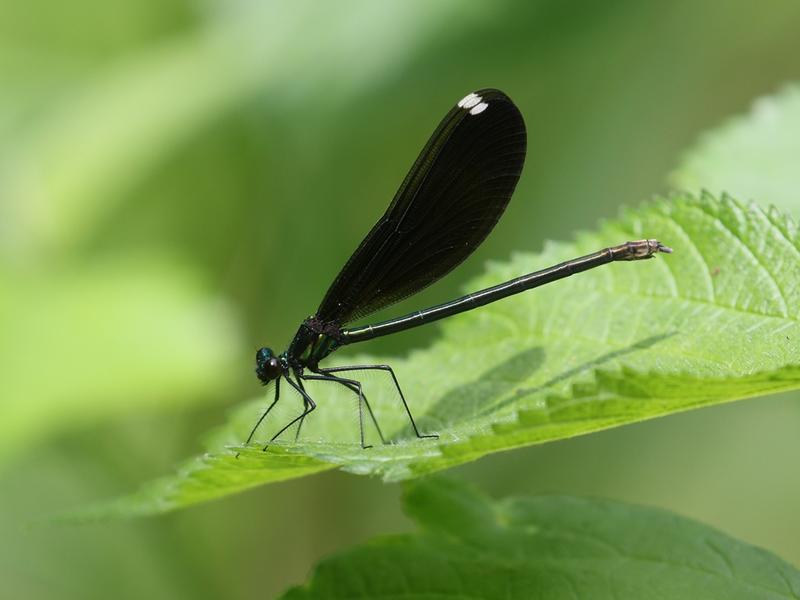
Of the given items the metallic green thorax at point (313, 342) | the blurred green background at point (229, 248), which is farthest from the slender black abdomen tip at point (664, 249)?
the metallic green thorax at point (313, 342)

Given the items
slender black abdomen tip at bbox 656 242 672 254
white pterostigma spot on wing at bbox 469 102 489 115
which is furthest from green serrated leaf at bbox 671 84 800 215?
white pterostigma spot on wing at bbox 469 102 489 115

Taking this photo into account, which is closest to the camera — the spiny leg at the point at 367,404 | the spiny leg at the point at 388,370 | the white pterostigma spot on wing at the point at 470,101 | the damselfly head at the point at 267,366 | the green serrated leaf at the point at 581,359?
the green serrated leaf at the point at 581,359

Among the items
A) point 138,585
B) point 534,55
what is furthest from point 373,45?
point 138,585

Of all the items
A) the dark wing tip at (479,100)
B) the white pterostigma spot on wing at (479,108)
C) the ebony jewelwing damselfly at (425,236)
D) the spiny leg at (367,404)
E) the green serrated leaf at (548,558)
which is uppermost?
the dark wing tip at (479,100)

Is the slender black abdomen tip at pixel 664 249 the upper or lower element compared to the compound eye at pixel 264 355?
upper

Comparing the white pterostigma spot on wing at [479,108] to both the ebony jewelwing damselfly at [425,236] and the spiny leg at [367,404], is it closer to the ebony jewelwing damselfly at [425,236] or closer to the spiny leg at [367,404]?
the ebony jewelwing damselfly at [425,236]

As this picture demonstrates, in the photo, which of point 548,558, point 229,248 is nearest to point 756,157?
point 548,558

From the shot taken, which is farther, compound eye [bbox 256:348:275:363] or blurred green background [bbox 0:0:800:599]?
blurred green background [bbox 0:0:800:599]

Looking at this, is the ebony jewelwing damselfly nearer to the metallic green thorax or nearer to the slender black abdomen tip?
the metallic green thorax
